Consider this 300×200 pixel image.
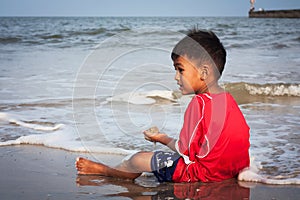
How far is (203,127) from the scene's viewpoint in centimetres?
226

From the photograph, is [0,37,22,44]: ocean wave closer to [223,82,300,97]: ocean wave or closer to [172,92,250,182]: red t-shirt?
[223,82,300,97]: ocean wave

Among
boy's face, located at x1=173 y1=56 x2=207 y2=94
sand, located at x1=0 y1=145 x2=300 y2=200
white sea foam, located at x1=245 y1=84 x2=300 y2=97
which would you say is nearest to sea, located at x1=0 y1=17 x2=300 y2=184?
white sea foam, located at x1=245 y1=84 x2=300 y2=97

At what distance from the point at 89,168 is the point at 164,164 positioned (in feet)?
1.74

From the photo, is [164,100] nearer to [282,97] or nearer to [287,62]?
[282,97]

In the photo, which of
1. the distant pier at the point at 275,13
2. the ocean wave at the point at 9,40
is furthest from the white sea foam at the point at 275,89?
the distant pier at the point at 275,13

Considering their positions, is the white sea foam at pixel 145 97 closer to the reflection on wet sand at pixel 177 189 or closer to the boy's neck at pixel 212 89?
the reflection on wet sand at pixel 177 189

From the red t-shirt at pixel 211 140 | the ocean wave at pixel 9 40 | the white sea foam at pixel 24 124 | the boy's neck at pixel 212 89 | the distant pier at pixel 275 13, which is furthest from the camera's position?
the distant pier at pixel 275 13

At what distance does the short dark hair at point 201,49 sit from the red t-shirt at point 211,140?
0.64 ft

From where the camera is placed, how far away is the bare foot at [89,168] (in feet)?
8.95

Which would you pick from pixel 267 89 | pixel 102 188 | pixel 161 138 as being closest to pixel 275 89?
pixel 267 89

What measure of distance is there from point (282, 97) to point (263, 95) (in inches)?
10.2

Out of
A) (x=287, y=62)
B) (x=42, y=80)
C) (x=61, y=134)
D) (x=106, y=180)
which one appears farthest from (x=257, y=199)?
(x=287, y=62)

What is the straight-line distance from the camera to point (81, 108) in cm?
481

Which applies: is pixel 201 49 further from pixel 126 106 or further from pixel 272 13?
pixel 272 13
